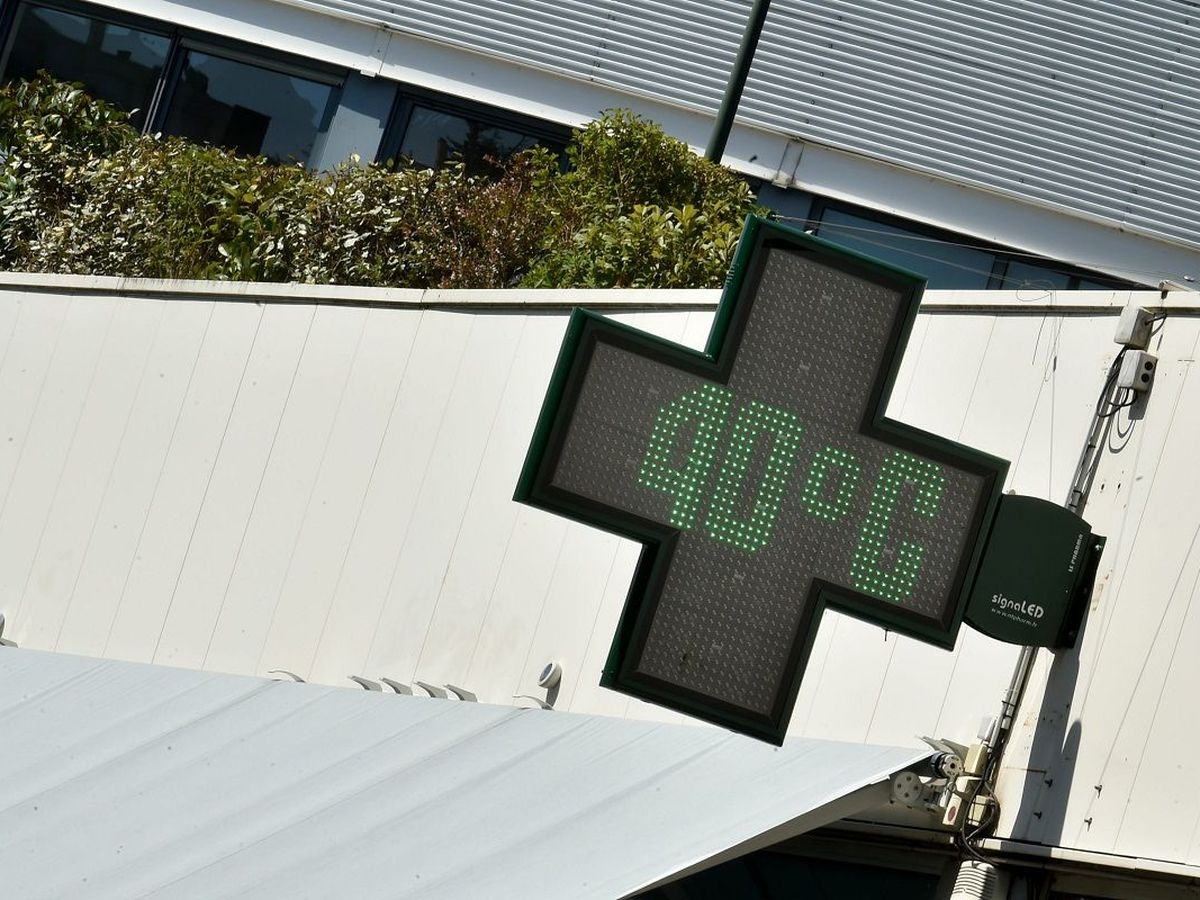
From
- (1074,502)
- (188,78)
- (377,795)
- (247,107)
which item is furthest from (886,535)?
(188,78)

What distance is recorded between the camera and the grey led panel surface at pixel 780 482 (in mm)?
5445

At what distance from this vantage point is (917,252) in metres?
14.5

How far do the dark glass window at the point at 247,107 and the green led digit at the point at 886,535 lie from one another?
11.2 meters

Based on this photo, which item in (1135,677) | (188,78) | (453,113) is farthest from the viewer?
(188,78)

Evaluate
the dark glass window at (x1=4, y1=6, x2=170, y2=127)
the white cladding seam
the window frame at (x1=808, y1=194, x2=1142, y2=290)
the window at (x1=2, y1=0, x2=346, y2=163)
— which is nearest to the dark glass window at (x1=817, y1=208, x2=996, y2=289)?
the window frame at (x1=808, y1=194, x2=1142, y2=290)

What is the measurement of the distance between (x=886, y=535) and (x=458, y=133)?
1068cm

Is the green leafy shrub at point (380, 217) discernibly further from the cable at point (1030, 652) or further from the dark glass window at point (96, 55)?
the cable at point (1030, 652)

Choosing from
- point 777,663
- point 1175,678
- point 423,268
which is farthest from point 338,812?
point 423,268

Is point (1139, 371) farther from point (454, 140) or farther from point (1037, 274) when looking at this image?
point (454, 140)

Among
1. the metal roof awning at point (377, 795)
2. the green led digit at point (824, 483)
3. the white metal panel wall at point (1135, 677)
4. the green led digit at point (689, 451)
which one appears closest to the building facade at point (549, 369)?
the white metal panel wall at point (1135, 677)

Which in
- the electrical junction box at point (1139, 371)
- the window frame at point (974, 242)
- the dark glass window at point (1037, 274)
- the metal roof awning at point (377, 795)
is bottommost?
the metal roof awning at point (377, 795)

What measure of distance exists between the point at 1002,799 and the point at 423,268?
21.4ft

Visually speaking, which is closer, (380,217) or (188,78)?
(380,217)

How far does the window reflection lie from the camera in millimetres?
15477
